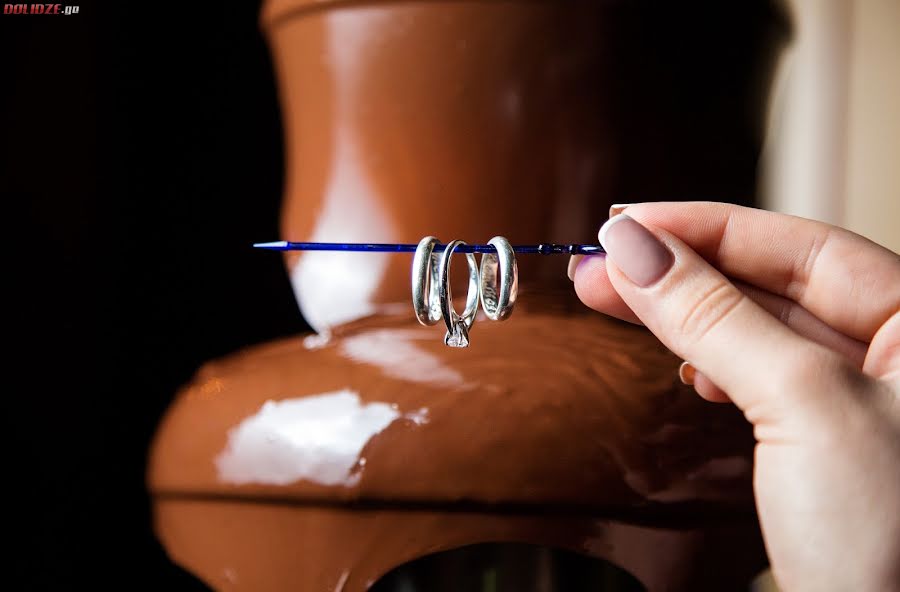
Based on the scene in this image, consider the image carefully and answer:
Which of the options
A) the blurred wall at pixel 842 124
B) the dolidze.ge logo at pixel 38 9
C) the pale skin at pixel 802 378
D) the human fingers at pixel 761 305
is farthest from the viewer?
the blurred wall at pixel 842 124

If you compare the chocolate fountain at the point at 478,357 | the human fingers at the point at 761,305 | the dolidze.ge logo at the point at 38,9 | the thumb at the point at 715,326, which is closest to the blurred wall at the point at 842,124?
the chocolate fountain at the point at 478,357

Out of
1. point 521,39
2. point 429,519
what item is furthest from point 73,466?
point 521,39

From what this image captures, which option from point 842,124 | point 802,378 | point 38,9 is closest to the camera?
point 802,378

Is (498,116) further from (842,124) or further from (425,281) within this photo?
(842,124)

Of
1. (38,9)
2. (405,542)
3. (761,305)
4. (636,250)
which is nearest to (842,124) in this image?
(761,305)

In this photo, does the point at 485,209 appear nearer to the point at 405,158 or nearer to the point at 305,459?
the point at 405,158

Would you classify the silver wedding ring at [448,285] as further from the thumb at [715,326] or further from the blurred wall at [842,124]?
the blurred wall at [842,124]
